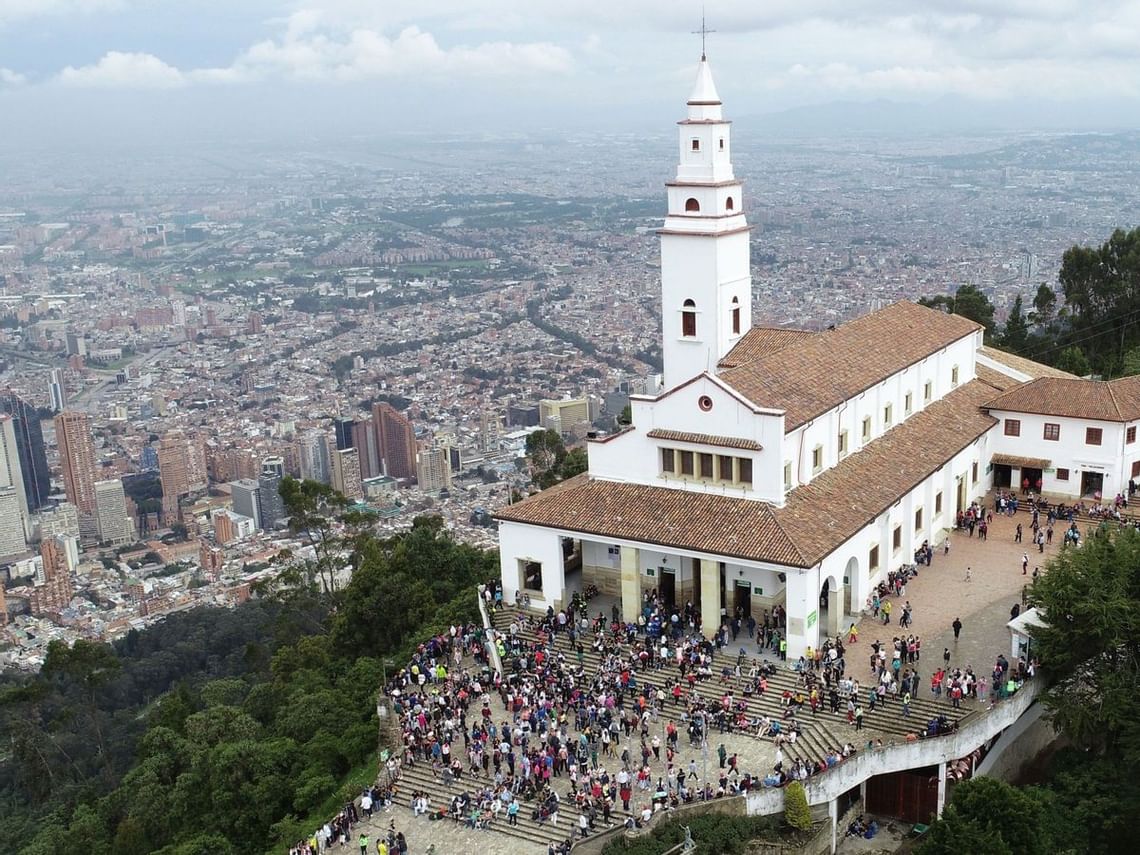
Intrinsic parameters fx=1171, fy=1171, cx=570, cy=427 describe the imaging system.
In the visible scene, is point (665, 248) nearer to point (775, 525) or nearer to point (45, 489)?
point (775, 525)

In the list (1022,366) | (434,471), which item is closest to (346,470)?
(434,471)

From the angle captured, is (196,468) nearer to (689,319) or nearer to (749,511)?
(689,319)

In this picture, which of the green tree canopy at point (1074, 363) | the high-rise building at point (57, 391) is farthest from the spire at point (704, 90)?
the high-rise building at point (57, 391)

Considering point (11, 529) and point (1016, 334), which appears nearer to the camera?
point (1016, 334)

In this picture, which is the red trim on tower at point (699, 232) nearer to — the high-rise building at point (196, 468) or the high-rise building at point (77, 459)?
the high-rise building at point (77, 459)

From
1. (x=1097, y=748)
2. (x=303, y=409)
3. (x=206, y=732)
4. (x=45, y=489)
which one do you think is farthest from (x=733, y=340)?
(x=303, y=409)

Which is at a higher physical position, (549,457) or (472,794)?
(472,794)
